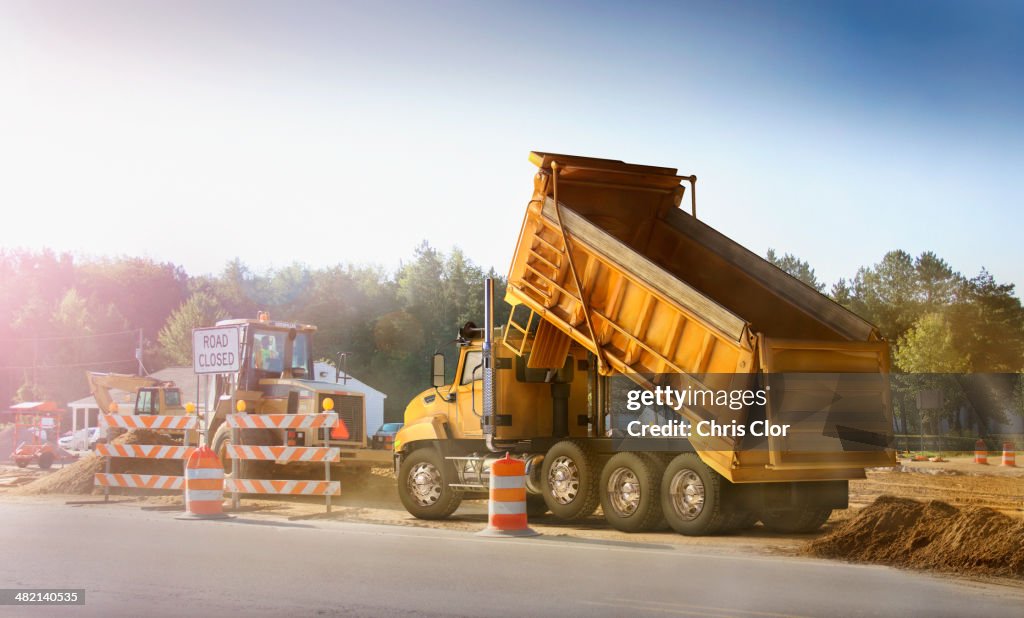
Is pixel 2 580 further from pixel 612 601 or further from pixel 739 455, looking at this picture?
pixel 739 455

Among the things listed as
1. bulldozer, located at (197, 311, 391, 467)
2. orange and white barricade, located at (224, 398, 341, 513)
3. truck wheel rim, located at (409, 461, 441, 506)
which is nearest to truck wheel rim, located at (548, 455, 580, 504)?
truck wheel rim, located at (409, 461, 441, 506)

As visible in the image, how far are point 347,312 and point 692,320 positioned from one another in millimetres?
77023

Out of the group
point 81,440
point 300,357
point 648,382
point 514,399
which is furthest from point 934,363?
point 648,382

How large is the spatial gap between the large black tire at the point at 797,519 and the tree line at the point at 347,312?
48.2 meters

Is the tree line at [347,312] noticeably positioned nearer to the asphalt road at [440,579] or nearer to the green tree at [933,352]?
the green tree at [933,352]

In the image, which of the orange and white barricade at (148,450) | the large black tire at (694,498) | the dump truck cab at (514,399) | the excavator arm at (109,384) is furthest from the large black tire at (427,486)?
the excavator arm at (109,384)

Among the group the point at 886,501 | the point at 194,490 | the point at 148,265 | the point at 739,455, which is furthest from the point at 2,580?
the point at 148,265

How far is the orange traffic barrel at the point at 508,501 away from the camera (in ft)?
47.5

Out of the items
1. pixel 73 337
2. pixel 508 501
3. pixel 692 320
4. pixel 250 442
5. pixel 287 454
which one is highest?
pixel 73 337

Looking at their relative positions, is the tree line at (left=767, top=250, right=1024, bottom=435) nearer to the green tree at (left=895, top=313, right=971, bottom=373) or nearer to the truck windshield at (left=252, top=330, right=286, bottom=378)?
the green tree at (left=895, top=313, right=971, bottom=373)

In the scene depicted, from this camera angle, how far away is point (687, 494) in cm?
1448

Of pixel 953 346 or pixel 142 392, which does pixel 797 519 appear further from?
pixel 953 346

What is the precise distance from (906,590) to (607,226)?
7.97m

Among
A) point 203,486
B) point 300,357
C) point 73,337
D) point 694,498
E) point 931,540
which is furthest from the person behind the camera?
point 73,337
